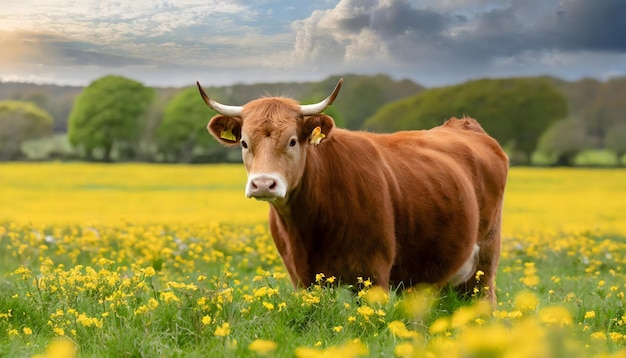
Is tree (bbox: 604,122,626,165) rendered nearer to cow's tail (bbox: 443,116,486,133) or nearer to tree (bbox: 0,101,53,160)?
tree (bbox: 0,101,53,160)

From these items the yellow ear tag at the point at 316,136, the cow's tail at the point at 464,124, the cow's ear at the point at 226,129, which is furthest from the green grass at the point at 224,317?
the cow's tail at the point at 464,124

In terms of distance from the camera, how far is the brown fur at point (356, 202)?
6562mm

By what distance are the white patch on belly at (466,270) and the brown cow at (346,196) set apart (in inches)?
8.2

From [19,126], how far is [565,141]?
37.0m

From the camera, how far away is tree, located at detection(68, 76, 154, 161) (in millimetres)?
66500

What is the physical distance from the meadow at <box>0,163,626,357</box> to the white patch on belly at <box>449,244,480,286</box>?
0.17 meters

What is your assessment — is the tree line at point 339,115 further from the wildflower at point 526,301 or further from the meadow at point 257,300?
the wildflower at point 526,301

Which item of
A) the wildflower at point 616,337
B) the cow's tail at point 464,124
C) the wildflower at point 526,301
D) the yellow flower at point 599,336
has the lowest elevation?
the wildflower at point 616,337

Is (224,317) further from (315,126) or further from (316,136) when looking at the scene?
(315,126)

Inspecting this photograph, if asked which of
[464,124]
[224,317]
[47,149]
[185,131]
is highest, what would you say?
[464,124]

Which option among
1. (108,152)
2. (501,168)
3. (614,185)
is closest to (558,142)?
(614,185)

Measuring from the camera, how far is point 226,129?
6.95 meters

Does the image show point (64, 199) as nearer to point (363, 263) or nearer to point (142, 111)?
point (363, 263)

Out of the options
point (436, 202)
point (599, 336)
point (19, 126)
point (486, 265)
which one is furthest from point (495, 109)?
point (599, 336)
